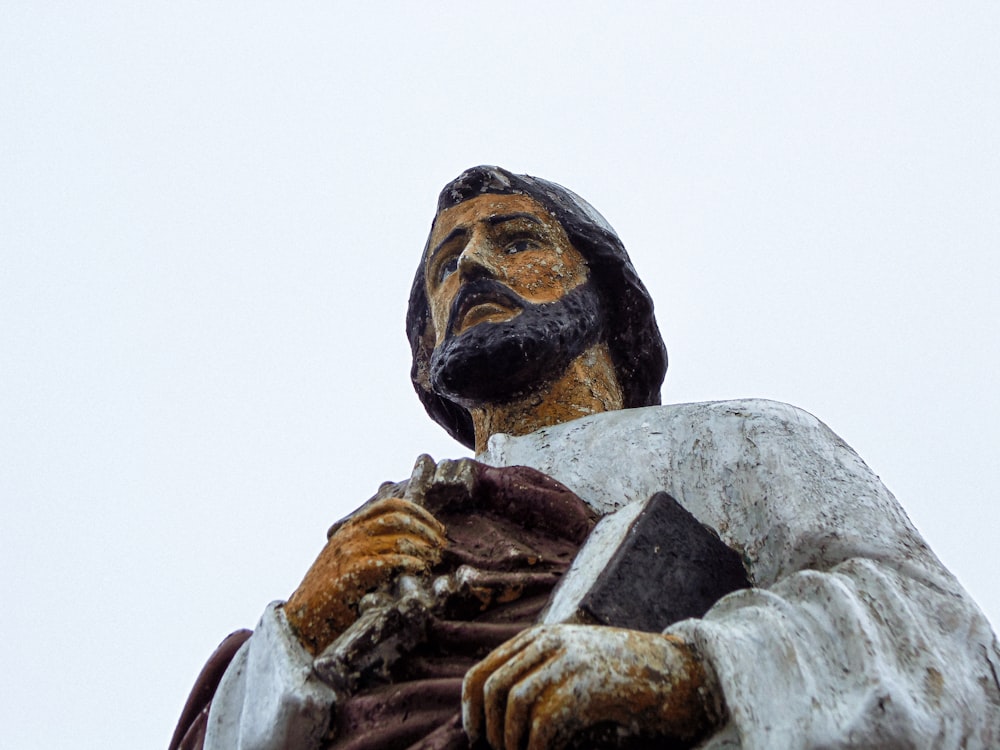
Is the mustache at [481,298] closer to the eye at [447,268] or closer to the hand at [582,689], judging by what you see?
the eye at [447,268]

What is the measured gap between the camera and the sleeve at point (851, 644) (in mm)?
2396

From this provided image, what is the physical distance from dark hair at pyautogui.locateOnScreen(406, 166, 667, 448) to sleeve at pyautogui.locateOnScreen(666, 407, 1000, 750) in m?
2.03

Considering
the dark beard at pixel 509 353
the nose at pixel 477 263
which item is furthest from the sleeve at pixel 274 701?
the nose at pixel 477 263

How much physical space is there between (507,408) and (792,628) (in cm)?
234

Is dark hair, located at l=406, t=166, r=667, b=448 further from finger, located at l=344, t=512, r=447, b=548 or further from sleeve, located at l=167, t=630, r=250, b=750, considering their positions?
finger, located at l=344, t=512, r=447, b=548

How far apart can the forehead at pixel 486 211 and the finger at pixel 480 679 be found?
2.83 metres

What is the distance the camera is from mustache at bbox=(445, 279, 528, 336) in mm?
4830

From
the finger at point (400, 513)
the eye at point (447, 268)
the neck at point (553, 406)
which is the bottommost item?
the neck at point (553, 406)

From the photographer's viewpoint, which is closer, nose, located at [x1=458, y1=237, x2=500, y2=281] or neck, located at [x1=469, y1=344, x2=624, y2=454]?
neck, located at [x1=469, y1=344, x2=624, y2=454]

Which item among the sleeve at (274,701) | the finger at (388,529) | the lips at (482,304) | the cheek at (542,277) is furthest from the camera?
the cheek at (542,277)

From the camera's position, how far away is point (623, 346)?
5.31m

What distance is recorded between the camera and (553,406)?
479 cm

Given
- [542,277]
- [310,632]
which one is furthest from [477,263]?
[310,632]

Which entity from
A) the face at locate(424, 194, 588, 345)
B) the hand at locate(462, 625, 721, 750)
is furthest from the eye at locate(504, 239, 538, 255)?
the hand at locate(462, 625, 721, 750)
